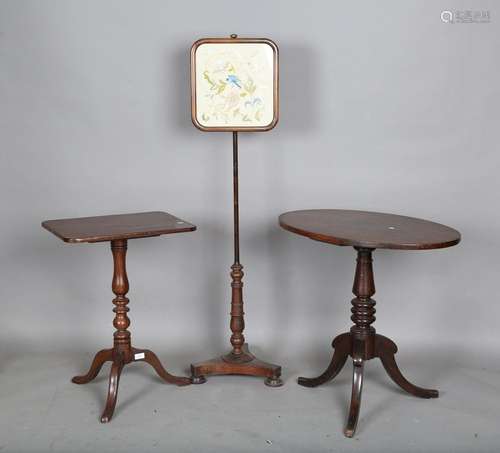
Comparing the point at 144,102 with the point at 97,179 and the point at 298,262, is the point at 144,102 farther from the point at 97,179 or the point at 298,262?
the point at 298,262

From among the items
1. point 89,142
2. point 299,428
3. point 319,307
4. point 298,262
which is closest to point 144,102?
point 89,142

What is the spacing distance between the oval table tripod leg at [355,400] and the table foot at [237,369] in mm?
471

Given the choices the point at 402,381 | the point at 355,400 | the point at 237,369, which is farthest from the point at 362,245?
the point at 237,369

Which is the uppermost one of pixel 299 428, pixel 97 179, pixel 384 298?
pixel 97 179

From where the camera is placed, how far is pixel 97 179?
13.5 ft

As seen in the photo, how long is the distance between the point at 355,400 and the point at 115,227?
50.1 inches

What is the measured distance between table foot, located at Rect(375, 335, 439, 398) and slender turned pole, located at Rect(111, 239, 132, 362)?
1146 mm

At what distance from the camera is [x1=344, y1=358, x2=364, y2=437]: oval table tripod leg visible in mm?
3184

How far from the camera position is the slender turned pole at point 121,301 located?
11.3ft

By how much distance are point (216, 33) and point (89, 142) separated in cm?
88

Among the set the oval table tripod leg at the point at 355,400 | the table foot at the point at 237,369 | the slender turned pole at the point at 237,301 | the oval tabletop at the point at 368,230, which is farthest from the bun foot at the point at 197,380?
the oval tabletop at the point at 368,230

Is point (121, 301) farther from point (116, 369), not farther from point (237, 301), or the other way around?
point (237, 301)

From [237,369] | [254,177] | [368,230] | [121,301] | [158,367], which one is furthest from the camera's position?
[254,177]

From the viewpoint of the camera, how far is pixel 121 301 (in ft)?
11.5
